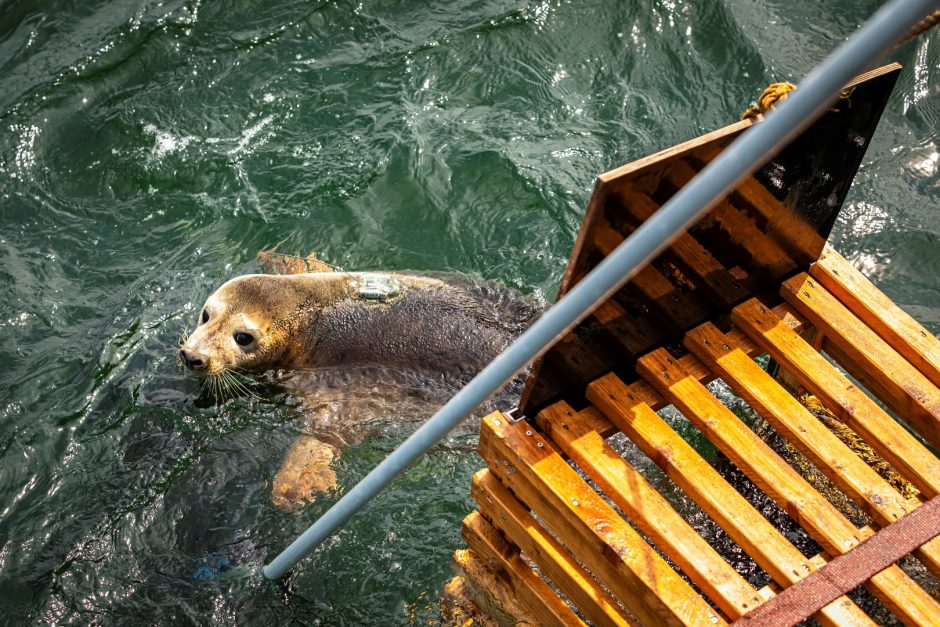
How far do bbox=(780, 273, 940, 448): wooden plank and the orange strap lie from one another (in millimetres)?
454

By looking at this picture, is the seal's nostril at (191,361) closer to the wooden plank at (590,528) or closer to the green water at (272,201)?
the green water at (272,201)

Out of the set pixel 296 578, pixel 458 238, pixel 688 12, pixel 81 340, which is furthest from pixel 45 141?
pixel 688 12

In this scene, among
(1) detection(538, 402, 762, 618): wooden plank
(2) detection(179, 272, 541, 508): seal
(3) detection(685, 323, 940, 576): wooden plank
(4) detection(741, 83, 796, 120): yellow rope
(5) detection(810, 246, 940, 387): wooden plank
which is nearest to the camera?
(4) detection(741, 83, 796, 120): yellow rope

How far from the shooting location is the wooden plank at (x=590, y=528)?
301 centimetres

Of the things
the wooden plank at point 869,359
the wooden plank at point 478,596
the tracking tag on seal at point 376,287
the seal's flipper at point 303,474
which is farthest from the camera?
the tracking tag on seal at point 376,287

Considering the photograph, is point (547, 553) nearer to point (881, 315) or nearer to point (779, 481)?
point (779, 481)

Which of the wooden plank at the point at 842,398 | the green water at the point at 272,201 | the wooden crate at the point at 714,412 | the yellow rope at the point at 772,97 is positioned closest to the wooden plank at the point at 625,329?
the wooden crate at the point at 714,412

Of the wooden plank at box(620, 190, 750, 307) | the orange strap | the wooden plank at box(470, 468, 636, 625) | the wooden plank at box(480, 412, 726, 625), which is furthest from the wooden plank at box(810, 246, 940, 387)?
the wooden plank at box(470, 468, 636, 625)

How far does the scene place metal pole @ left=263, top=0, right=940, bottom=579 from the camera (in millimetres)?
1634

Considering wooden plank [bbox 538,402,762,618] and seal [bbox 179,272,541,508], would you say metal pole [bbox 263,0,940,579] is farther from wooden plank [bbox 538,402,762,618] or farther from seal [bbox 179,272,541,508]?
seal [bbox 179,272,541,508]

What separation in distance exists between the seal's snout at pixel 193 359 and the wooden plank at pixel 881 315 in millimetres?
3399

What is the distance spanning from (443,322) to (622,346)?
193 centimetres

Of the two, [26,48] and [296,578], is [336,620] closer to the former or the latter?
[296,578]

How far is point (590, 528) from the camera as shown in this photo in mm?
3117
